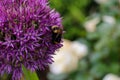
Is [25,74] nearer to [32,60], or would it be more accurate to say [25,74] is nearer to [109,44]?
[32,60]

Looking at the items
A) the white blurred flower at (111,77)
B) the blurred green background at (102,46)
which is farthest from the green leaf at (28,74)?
the blurred green background at (102,46)

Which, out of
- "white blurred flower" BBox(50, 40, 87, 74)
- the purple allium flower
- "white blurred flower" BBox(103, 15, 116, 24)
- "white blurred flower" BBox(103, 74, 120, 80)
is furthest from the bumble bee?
"white blurred flower" BBox(103, 15, 116, 24)

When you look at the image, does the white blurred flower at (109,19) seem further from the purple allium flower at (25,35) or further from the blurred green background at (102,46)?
the purple allium flower at (25,35)

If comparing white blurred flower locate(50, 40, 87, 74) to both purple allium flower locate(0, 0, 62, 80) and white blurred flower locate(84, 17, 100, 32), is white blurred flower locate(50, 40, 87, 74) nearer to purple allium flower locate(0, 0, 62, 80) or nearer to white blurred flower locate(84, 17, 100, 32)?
white blurred flower locate(84, 17, 100, 32)

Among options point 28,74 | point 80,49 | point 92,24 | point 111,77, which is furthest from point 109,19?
point 28,74

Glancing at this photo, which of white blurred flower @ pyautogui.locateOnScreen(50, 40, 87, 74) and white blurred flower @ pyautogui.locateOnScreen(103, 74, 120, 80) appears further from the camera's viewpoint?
white blurred flower @ pyautogui.locateOnScreen(50, 40, 87, 74)
